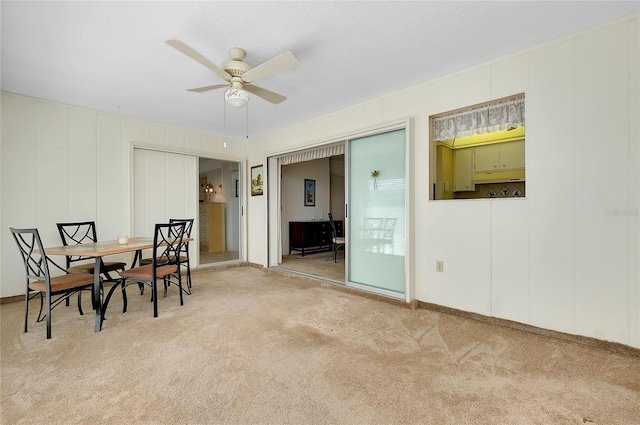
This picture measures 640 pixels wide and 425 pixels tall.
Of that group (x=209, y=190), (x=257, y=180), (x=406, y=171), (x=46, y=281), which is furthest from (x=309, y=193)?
(x=46, y=281)

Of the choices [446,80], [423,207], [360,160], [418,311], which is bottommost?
[418,311]

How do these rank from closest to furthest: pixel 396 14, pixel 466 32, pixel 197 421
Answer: pixel 197 421, pixel 396 14, pixel 466 32

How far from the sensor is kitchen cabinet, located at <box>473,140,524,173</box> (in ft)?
15.1

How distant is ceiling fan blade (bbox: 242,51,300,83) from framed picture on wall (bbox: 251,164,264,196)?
2946 millimetres

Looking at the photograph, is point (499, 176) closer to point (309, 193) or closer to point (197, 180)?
point (309, 193)

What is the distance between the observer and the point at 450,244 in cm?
295

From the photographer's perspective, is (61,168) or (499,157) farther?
(499,157)

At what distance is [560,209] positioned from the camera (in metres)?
2.35

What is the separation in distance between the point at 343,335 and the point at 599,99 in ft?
8.93

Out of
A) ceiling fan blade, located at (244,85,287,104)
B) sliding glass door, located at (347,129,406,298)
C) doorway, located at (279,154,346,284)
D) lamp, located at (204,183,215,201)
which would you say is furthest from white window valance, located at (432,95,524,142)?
lamp, located at (204,183,215,201)

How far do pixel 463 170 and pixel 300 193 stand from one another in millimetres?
3561

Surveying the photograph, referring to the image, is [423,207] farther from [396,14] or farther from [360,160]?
[396,14]

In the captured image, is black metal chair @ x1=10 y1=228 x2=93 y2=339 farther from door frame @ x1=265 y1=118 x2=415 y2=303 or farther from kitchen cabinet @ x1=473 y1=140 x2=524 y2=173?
kitchen cabinet @ x1=473 y1=140 x2=524 y2=173

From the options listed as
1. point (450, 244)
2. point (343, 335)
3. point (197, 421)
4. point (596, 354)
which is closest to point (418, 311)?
point (450, 244)
